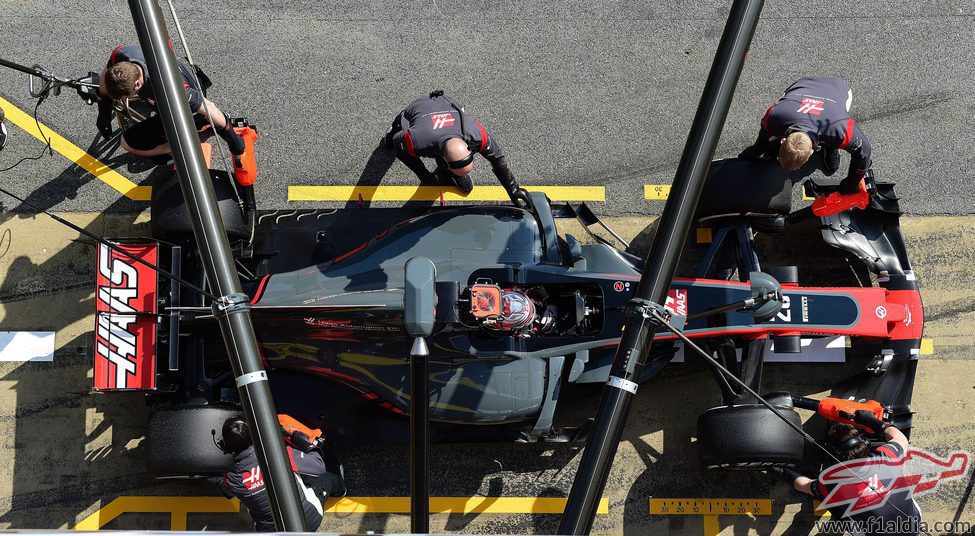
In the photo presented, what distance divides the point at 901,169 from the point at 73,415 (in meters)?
7.81

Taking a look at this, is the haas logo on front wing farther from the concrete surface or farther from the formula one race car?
the concrete surface

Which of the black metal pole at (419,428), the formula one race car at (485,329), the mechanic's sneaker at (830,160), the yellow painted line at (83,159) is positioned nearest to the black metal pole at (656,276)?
the black metal pole at (419,428)

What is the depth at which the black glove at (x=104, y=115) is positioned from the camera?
6630mm

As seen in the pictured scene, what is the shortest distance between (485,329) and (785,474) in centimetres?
303

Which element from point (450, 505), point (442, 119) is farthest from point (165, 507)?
point (442, 119)

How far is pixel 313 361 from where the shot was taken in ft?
20.8

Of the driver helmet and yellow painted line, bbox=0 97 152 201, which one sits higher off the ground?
yellow painted line, bbox=0 97 152 201

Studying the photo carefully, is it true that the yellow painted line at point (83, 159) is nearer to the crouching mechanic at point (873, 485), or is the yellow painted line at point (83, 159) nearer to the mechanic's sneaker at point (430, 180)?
the mechanic's sneaker at point (430, 180)

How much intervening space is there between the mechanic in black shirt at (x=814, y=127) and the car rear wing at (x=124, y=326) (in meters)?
4.93

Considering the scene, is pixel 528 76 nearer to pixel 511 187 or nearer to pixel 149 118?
pixel 511 187

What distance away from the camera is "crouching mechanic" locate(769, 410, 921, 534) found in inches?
244

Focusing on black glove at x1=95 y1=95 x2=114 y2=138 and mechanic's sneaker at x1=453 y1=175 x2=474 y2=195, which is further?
mechanic's sneaker at x1=453 y1=175 x2=474 y2=195

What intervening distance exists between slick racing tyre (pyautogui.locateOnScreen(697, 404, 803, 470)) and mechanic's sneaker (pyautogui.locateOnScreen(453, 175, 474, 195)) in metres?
2.85

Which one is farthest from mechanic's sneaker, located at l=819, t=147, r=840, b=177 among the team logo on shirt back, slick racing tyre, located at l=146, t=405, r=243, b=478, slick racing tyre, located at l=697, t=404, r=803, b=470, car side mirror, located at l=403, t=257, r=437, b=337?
slick racing tyre, located at l=146, t=405, r=243, b=478
